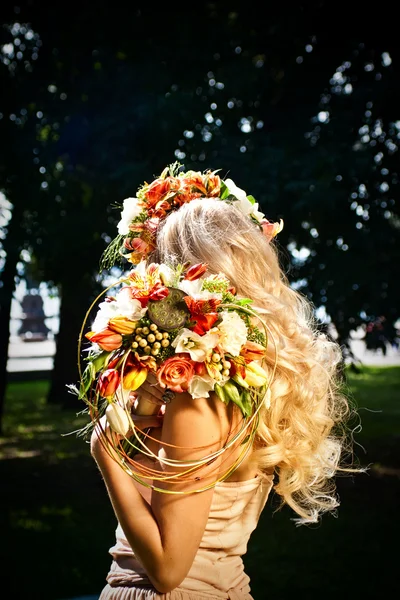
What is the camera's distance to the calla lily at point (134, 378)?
1600 mm

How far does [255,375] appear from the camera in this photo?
1646mm

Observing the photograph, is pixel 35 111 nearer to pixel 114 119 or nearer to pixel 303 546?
pixel 114 119

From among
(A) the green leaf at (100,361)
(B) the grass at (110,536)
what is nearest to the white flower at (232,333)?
(A) the green leaf at (100,361)

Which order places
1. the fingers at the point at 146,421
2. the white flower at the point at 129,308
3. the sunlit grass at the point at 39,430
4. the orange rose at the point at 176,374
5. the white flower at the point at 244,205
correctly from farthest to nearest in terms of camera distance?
the sunlit grass at the point at 39,430 → the white flower at the point at 244,205 → the fingers at the point at 146,421 → the white flower at the point at 129,308 → the orange rose at the point at 176,374

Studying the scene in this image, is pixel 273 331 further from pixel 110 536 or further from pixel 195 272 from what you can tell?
pixel 110 536

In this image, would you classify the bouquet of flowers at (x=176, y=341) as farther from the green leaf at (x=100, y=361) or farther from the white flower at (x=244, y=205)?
the white flower at (x=244, y=205)

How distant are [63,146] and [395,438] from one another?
681cm

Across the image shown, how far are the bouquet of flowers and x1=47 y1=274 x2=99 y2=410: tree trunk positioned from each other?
4746 mm

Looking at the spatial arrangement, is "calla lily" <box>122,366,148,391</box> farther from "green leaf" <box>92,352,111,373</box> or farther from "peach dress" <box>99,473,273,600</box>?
"peach dress" <box>99,473,273,600</box>

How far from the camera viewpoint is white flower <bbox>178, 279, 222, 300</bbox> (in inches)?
63.5

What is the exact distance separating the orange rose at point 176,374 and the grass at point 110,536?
2067 millimetres

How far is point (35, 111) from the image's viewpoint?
5793mm

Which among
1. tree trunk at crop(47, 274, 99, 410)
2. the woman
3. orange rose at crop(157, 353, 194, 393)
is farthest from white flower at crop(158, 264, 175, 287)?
tree trunk at crop(47, 274, 99, 410)

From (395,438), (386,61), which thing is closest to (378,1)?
(386,61)
